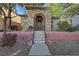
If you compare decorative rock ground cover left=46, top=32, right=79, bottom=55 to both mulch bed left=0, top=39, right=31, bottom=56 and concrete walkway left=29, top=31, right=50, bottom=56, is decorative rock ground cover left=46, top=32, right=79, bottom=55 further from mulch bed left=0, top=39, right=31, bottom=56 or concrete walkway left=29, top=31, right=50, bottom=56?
mulch bed left=0, top=39, right=31, bottom=56

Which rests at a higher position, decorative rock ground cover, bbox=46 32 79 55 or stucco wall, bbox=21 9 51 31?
stucco wall, bbox=21 9 51 31

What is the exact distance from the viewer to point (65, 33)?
103 inches

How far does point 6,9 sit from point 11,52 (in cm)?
58

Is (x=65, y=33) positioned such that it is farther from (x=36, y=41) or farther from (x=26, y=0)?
Answer: (x=26, y=0)

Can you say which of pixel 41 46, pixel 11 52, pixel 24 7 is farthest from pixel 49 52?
pixel 24 7

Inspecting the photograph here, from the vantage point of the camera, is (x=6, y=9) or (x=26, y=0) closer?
(x=26, y=0)

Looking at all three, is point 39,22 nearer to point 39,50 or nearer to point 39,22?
point 39,22

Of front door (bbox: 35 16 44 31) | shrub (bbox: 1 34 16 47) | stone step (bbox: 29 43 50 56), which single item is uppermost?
front door (bbox: 35 16 44 31)

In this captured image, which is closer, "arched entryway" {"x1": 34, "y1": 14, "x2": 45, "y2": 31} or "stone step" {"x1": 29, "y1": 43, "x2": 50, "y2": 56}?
"stone step" {"x1": 29, "y1": 43, "x2": 50, "y2": 56}

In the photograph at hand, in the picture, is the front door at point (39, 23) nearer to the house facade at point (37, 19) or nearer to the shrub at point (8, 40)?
the house facade at point (37, 19)

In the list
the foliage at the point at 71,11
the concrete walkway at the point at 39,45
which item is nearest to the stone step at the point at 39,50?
the concrete walkway at the point at 39,45

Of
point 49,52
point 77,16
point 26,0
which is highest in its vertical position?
point 26,0

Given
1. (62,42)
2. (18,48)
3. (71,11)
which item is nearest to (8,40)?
(18,48)

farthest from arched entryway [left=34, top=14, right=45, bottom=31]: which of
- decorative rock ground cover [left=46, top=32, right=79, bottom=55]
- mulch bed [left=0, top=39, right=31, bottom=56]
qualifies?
mulch bed [left=0, top=39, right=31, bottom=56]
